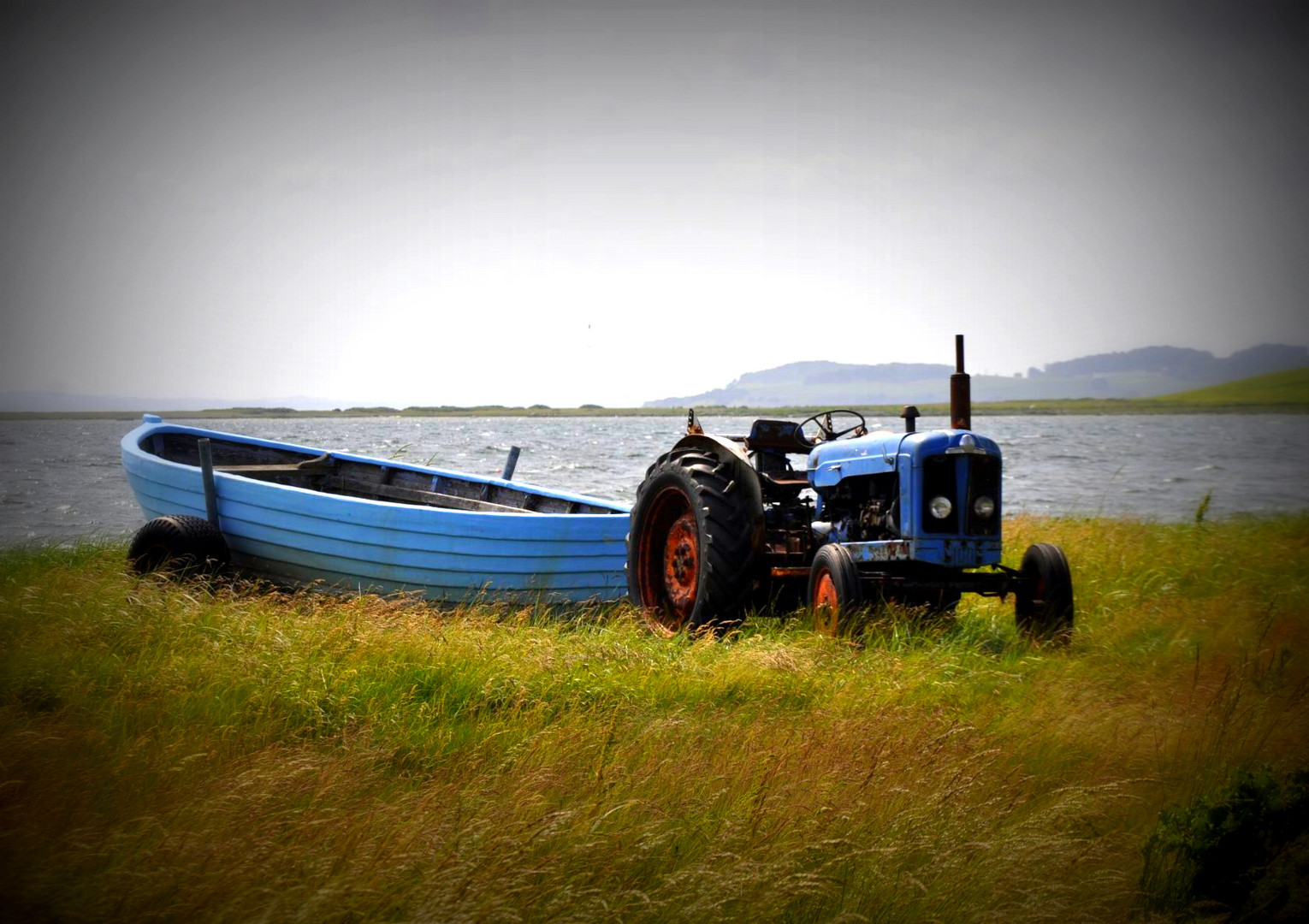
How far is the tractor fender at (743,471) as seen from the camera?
588 cm

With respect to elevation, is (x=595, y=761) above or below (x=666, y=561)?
below

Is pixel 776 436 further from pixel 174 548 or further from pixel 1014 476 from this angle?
pixel 1014 476

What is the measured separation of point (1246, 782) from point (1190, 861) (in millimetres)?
261

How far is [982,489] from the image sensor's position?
5.37m

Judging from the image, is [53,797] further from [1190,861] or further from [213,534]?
[213,534]

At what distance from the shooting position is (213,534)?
288 inches

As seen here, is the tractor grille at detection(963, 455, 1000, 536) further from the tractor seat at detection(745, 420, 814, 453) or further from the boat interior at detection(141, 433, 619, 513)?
the boat interior at detection(141, 433, 619, 513)

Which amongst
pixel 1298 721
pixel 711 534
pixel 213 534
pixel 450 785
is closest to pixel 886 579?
pixel 711 534

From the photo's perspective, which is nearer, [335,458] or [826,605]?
[826,605]

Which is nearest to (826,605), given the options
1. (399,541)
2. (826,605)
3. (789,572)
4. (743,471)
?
(826,605)

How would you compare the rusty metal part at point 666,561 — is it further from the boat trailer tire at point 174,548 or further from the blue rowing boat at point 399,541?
the boat trailer tire at point 174,548

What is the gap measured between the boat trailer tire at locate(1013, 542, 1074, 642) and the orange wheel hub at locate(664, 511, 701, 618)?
1861 millimetres

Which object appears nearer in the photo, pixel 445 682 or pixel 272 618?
pixel 445 682

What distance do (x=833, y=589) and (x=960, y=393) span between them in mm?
1472
